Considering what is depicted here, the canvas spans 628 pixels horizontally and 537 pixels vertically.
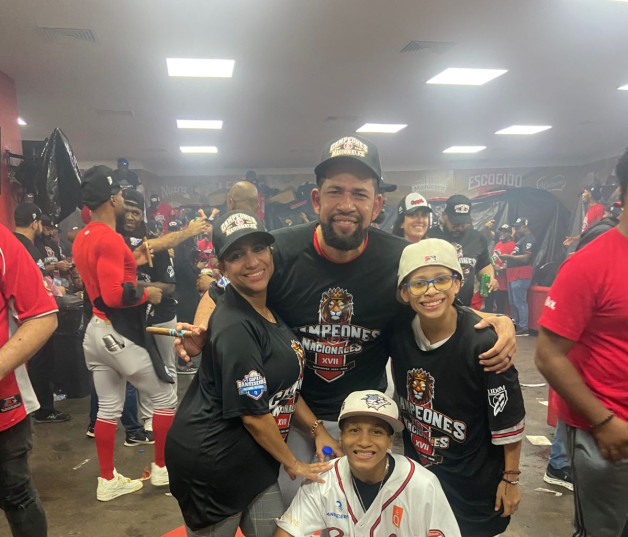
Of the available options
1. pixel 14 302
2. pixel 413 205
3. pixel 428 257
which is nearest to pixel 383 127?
pixel 413 205

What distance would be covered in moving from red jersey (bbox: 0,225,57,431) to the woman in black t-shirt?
0.76 meters

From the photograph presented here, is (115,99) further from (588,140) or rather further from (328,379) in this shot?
(588,140)

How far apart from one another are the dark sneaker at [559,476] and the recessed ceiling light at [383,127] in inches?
283

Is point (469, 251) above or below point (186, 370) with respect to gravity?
above

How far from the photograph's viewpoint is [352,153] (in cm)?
179

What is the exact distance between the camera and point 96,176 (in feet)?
10.2

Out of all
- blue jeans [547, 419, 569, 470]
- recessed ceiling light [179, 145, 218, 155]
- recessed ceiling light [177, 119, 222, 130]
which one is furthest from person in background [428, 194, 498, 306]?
recessed ceiling light [179, 145, 218, 155]

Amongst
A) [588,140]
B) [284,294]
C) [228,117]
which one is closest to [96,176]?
[284,294]

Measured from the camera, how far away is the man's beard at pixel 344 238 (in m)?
1.80

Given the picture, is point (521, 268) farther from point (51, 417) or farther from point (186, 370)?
point (51, 417)

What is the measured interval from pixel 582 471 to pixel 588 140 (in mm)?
12179

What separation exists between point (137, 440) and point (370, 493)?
3.25 meters

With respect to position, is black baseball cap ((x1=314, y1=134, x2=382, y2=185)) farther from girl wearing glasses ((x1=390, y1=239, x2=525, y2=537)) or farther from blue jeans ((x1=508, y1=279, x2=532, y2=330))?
blue jeans ((x1=508, y1=279, x2=532, y2=330))

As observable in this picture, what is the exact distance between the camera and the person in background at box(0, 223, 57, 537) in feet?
5.94
